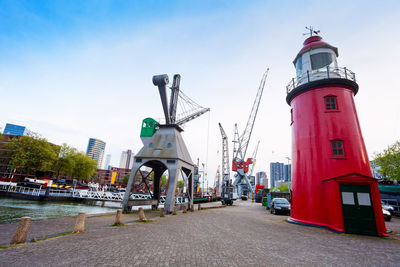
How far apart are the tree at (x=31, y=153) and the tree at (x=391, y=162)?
73317 millimetres

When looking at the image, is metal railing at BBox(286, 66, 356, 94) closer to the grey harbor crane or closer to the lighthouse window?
the lighthouse window

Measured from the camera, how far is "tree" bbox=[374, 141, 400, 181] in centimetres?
3183

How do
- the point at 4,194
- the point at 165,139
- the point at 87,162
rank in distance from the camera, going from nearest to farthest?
the point at 165,139, the point at 4,194, the point at 87,162

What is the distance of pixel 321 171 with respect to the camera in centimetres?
1349

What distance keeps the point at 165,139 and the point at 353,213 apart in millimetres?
17520

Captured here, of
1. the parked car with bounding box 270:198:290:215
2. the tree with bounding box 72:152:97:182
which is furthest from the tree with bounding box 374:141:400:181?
the tree with bounding box 72:152:97:182

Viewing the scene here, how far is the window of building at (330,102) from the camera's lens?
14.4 metres

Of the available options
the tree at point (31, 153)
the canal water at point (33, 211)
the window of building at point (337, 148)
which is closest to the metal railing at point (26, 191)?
the tree at point (31, 153)

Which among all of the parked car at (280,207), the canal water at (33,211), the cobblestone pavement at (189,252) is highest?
the parked car at (280,207)

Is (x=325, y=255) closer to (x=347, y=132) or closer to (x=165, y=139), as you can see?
(x=347, y=132)

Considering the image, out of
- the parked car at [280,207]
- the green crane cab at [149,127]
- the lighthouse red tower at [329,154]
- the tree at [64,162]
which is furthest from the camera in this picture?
the tree at [64,162]

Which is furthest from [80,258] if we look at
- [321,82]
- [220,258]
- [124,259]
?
[321,82]

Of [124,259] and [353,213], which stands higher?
[353,213]

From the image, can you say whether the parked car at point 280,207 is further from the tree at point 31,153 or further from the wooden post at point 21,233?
the tree at point 31,153
